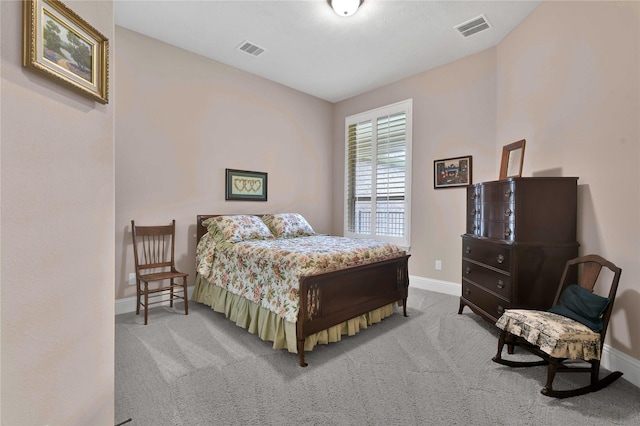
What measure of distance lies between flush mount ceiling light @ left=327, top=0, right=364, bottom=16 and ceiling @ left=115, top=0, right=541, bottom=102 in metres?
0.08

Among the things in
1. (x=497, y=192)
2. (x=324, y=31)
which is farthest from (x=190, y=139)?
(x=497, y=192)

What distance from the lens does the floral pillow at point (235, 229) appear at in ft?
11.2

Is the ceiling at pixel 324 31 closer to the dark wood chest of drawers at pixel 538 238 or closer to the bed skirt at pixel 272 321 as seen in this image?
the dark wood chest of drawers at pixel 538 238

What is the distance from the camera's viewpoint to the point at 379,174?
15.8 feet

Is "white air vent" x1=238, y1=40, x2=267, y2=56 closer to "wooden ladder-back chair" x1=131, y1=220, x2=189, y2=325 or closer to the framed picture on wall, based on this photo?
"wooden ladder-back chair" x1=131, y1=220, x2=189, y2=325

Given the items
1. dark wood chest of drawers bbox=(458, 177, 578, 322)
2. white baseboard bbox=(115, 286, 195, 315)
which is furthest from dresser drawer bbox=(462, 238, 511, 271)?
white baseboard bbox=(115, 286, 195, 315)

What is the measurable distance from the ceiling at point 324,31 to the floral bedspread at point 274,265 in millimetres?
2340

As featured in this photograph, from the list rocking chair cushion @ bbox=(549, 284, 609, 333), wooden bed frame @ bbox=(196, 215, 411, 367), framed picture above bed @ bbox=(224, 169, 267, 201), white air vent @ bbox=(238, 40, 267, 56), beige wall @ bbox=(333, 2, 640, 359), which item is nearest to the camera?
rocking chair cushion @ bbox=(549, 284, 609, 333)

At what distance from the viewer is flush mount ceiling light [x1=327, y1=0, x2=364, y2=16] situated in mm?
2725

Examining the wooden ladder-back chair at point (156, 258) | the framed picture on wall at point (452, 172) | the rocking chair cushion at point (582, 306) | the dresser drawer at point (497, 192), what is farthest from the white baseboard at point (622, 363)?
the wooden ladder-back chair at point (156, 258)

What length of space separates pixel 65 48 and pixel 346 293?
2.34 meters

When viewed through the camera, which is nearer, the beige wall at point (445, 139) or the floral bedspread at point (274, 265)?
the floral bedspread at point (274, 265)

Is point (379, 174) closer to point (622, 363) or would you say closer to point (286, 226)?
point (286, 226)

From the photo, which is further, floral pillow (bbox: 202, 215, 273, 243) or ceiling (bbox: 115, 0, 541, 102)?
floral pillow (bbox: 202, 215, 273, 243)
